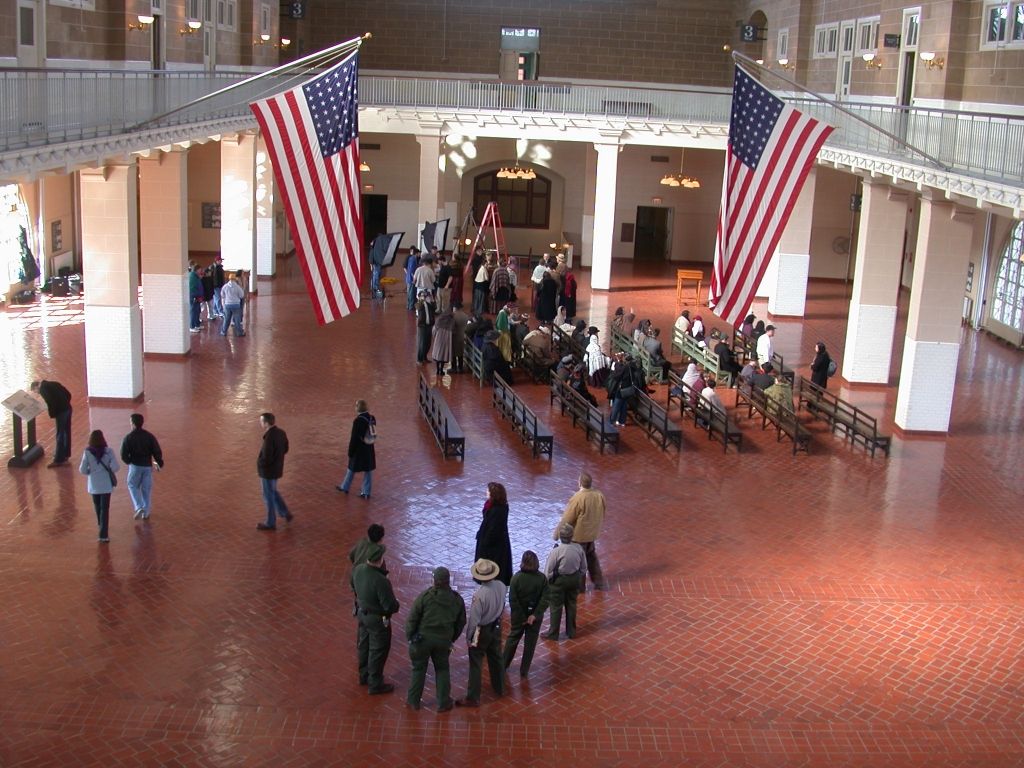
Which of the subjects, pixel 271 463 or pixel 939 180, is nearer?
pixel 271 463

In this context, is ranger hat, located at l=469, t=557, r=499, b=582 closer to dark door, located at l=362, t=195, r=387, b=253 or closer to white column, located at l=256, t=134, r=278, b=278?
white column, located at l=256, t=134, r=278, b=278

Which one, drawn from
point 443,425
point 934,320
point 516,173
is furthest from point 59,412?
point 516,173

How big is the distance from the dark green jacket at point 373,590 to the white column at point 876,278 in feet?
46.8

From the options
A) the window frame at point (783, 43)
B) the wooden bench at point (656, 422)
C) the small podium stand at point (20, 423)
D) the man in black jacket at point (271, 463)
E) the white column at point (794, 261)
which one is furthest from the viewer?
the window frame at point (783, 43)

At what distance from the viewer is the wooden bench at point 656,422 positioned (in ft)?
54.6

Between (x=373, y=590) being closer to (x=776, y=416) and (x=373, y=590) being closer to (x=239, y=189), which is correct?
(x=776, y=416)

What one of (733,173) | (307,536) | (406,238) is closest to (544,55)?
(406,238)

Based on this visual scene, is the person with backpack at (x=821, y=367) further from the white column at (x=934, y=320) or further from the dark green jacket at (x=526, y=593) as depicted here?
the dark green jacket at (x=526, y=593)

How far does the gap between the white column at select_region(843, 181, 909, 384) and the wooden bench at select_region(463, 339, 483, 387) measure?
22.7ft

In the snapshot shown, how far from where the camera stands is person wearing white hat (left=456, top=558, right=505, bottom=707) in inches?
360

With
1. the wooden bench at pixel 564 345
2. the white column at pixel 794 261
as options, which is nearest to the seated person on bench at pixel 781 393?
the wooden bench at pixel 564 345

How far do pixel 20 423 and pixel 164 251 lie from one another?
628cm

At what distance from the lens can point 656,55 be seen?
36.4 metres

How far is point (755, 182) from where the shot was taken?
524 inches
